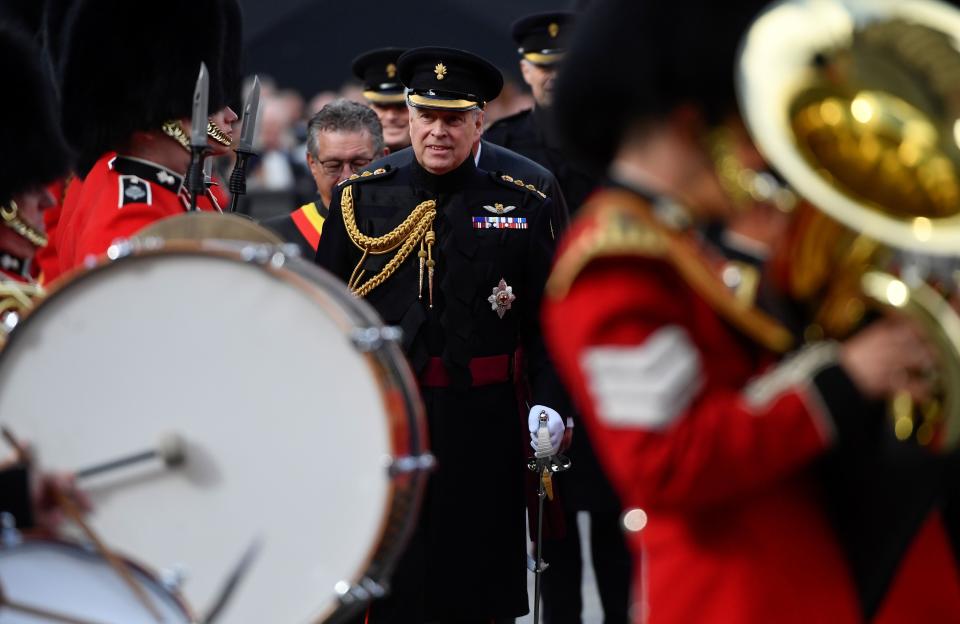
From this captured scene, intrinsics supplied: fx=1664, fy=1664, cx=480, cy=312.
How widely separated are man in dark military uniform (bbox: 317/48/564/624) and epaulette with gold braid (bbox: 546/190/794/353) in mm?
2504

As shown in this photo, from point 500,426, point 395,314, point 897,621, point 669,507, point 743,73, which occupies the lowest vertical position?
point 500,426

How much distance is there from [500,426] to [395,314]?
477mm

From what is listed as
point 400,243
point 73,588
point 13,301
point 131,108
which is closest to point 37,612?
point 73,588

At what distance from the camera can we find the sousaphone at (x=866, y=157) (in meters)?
2.36

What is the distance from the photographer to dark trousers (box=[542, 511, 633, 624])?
19.2 feet

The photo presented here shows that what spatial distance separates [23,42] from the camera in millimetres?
3996

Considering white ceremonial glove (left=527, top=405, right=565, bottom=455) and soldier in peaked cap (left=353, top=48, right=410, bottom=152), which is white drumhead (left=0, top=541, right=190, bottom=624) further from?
soldier in peaked cap (left=353, top=48, right=410, bottom=152)

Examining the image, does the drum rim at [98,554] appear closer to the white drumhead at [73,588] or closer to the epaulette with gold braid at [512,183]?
the white drumhead at [73,588]

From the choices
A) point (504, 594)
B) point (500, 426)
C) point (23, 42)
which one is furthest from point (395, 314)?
point (23, 42)

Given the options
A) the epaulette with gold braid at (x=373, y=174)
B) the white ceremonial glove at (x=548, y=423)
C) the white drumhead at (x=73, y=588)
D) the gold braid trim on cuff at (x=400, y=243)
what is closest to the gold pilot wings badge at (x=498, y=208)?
the gold braid trim on cuff at (x=400, y=243)

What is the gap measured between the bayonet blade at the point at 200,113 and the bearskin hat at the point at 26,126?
313 millimetres

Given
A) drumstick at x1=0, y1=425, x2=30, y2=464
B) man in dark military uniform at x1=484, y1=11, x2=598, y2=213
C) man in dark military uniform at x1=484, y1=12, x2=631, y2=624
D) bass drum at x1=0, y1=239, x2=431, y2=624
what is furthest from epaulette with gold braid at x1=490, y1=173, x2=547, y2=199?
drumstick at x1=0, y1=425, x2=30, y2=464

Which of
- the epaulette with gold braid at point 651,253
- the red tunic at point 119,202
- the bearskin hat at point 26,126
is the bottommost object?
the red tunic at point 119,202

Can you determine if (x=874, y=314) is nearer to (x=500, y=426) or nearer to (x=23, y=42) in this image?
(x=23, y=42)
